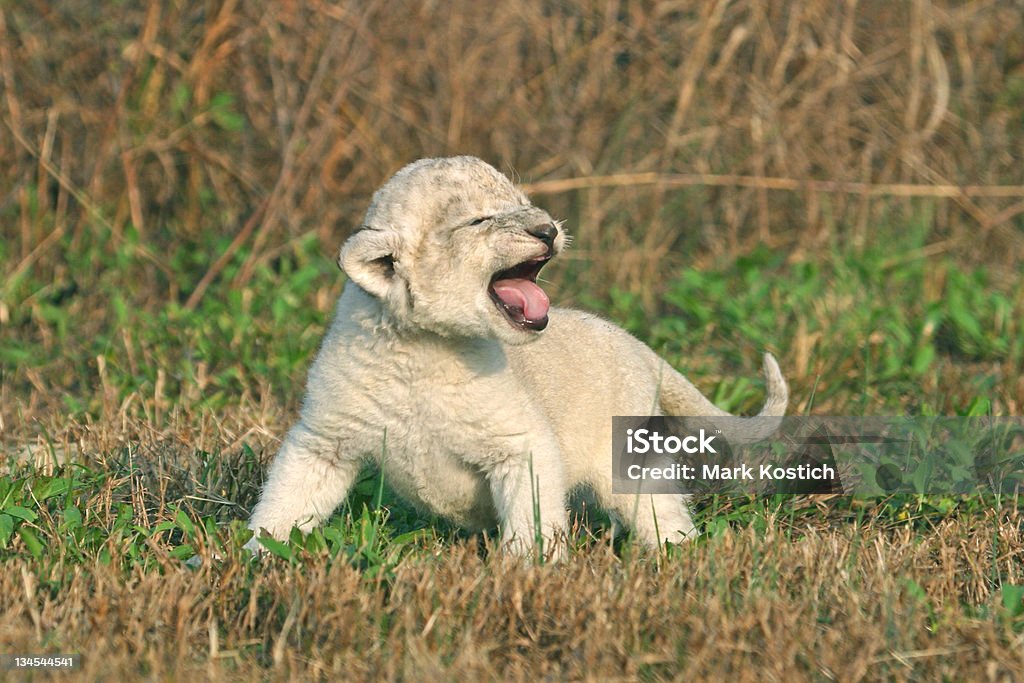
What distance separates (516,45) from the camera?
8.03 meters

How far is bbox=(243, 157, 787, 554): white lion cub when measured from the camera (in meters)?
3.91

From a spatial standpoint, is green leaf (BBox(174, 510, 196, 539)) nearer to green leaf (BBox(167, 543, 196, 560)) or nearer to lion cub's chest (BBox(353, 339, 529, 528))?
green leaf (BBox(167, 543, 196, 560))

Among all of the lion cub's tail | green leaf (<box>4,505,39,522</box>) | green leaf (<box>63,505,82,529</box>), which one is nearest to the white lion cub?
green leaf (<box>63,505,82,529</box>)

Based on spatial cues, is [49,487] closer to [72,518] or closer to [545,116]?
[72,518]

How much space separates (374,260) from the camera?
3.90 metres

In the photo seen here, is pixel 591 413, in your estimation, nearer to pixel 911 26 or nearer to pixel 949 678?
pixel 949 678

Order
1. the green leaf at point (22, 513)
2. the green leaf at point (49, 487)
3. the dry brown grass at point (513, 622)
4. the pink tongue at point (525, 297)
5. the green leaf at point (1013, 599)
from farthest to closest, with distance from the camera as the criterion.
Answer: the green leaf at point (49, 487)
the green leaf at point (22, 513)
the pink tongue at point (525, 297)
the green leaf at point (1013, 599)
the dry brown grass at point (513, 622)

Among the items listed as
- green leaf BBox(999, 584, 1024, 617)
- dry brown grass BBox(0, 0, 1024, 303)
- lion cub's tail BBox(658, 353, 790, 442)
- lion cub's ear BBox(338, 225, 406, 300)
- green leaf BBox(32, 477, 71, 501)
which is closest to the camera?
green leaf BBox(999, 584, 1024, 617)

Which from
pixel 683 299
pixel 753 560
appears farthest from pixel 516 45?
pixel 753 560

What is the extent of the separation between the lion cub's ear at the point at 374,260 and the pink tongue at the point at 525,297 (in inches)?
11.4

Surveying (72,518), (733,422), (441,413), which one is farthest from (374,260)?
(733,422)

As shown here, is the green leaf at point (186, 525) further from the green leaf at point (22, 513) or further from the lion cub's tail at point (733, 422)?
the lion cub's tail at point (733, 422)

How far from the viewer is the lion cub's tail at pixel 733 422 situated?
16.0 ft

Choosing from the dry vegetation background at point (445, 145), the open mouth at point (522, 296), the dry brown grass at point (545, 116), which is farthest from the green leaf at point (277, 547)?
the dry brown grass at point (545, 116)
